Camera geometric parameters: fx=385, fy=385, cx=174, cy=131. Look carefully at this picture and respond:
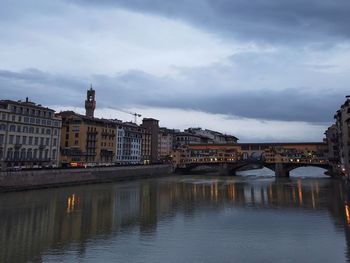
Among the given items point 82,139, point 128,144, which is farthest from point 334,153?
point 82,139

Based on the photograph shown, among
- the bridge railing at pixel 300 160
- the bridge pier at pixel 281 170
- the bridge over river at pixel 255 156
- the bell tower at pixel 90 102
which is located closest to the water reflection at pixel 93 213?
the bridge pier at pixel 281 170

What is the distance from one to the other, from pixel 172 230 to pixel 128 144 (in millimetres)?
93542

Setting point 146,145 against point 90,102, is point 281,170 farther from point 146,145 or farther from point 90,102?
point 90,102

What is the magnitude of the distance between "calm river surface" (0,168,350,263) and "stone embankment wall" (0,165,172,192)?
606 centimetres

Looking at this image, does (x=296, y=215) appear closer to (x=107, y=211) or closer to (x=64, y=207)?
(x=107, y=211)

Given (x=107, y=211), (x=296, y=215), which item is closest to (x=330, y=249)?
(x=296, y=215)

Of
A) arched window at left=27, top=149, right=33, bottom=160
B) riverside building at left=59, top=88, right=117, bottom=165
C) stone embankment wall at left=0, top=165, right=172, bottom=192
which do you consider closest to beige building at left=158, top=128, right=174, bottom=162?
riverside building at left=59, top=88, right=117, bottom=165

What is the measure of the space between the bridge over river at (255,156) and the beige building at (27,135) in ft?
177

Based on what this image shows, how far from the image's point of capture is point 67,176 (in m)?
71.1

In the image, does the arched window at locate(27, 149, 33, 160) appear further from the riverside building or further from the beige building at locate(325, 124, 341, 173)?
the beige building at locate(325, 124, 341, 173)

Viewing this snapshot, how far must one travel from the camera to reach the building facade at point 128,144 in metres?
119

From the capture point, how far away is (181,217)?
126 ft

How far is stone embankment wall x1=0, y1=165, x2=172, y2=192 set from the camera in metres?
57.1

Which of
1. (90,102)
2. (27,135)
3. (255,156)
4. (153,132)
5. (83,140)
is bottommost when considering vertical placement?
(255,156)
